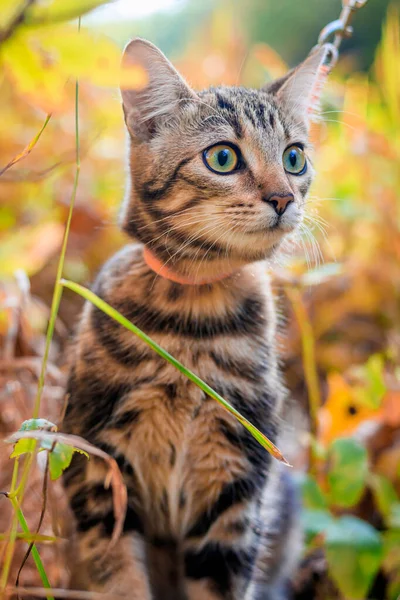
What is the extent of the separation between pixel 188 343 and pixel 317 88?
733 millimetres

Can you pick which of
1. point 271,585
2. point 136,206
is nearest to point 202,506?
point 271,585

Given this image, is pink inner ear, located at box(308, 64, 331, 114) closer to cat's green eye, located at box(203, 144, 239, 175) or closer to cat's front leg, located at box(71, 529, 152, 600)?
cat's green eye, located at box(203, 144, 239, 175)

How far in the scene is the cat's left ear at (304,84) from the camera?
150 cm

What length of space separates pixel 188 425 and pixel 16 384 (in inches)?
21.3

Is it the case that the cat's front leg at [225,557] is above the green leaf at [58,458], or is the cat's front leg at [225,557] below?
below

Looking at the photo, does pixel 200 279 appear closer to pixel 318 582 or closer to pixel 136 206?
pixel 136 206

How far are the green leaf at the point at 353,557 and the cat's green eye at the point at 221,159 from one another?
0.89 meters

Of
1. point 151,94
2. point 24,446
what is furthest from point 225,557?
point 151,94

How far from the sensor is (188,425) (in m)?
1.37

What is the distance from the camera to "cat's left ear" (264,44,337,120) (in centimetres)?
150

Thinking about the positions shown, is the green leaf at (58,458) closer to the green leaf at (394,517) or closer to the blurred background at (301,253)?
the blurred background at (301,253)

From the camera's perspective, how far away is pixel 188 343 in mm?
1391

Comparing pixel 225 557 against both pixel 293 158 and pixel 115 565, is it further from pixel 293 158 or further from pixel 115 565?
pixel 293 158

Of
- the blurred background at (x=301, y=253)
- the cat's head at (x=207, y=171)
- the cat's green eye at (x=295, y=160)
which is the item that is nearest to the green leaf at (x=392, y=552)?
the blurred background at (x=301, y=253)
